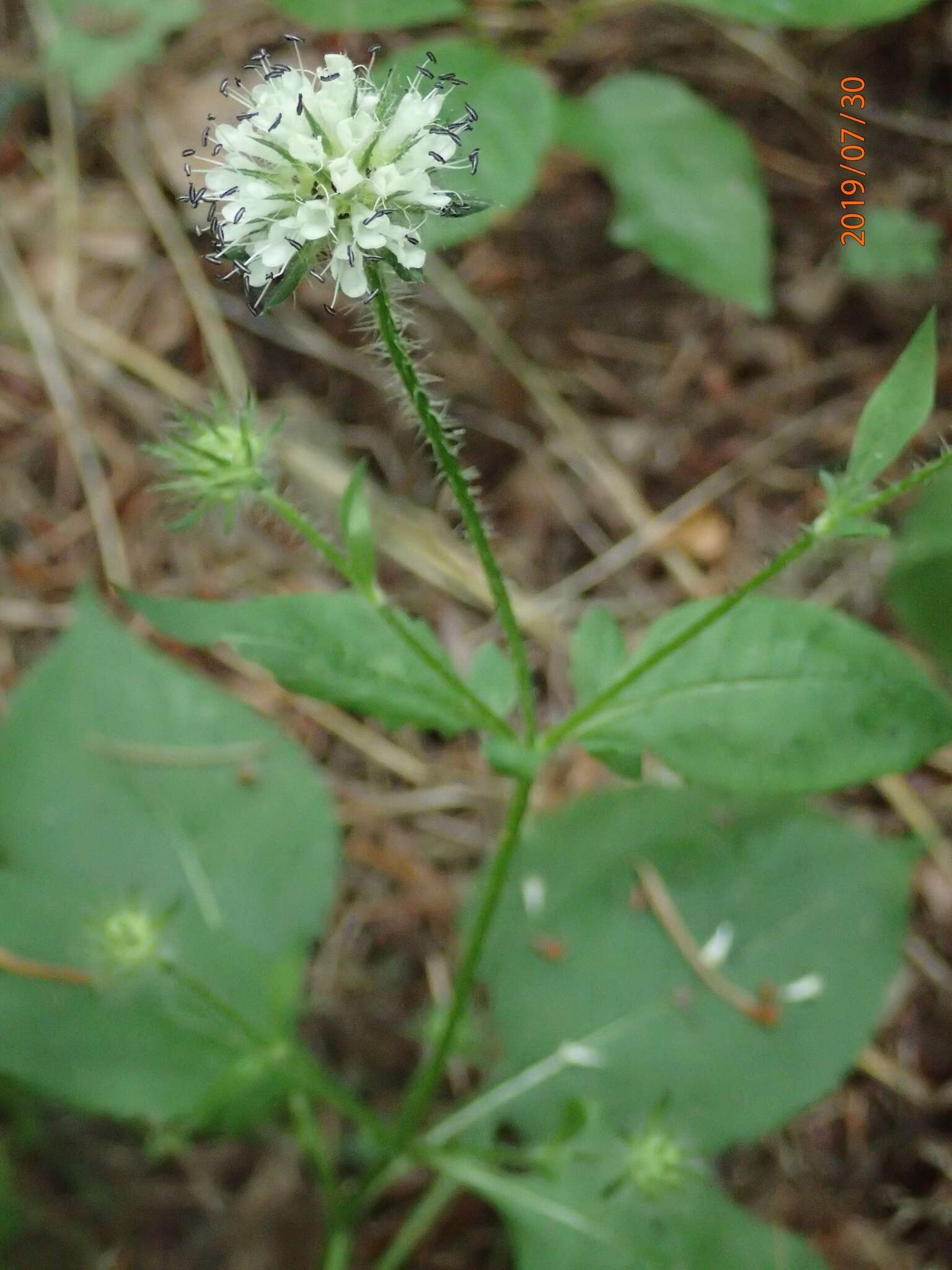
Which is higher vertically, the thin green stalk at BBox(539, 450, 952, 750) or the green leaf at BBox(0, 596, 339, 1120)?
the thin green stalk at BBox(539, 450, 952, 750)

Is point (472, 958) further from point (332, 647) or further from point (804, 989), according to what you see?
point (804, 989)

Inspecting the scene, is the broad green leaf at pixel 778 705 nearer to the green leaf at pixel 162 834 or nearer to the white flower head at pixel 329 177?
the white flower head at pixel 329 177

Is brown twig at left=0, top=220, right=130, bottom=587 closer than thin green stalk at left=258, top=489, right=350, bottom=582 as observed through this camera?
No

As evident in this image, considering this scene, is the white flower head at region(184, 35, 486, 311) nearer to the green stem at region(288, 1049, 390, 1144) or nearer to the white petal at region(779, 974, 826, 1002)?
the green stem at region(288, 1049, 390, 1144)

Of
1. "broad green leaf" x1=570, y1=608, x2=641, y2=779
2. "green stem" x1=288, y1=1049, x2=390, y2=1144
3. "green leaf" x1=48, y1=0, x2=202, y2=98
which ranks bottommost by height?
"green stem" x1=288, y1=1049, x2=390, y2=1144

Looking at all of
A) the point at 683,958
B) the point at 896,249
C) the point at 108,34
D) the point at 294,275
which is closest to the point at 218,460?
the point at 294,275

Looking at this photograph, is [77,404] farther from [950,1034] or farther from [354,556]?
[950,1034]

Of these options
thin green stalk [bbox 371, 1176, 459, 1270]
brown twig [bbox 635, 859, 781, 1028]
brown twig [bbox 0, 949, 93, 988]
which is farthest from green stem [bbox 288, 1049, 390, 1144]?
brown twig [bbox 635, 859, 781, 1028]
